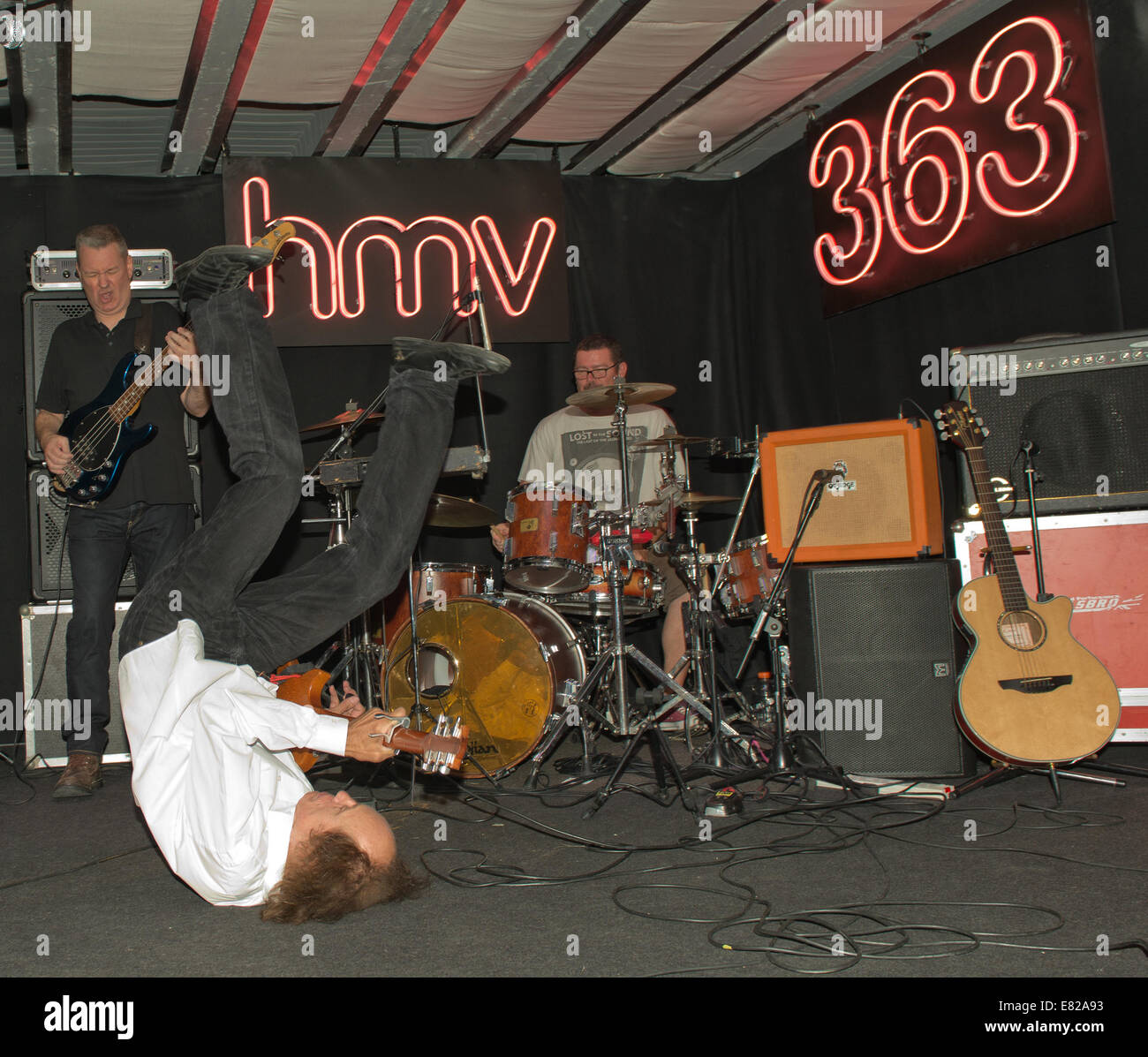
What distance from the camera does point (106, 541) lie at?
4.43 metres

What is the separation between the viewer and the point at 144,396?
173 inches

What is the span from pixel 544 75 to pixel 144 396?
242 cm

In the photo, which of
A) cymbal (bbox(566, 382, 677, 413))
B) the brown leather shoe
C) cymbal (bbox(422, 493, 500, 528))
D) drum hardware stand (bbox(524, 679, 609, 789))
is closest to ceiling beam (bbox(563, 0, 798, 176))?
→ cymbal (bbox(566, 382, 677, 413))

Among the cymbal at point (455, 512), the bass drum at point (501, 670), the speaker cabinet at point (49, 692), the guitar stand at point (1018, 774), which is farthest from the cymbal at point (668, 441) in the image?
the speaker cabinet at point (49, 692)

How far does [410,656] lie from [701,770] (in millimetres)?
1377

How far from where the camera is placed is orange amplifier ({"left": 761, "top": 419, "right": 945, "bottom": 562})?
13.4 ft

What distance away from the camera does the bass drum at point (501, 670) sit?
4324 mm

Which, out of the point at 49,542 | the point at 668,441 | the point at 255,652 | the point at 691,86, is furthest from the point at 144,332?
the point at 691,86

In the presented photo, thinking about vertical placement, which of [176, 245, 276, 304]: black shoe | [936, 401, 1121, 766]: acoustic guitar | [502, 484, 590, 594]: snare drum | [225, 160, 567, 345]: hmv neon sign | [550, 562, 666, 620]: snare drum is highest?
[225, 160, 567, 345]: hmv neon sign

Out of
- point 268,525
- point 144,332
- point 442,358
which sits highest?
point 144,332

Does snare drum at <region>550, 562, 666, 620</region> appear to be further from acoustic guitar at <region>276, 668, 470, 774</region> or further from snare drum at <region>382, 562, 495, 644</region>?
acoustic guitar at <region>276, 668, 470, 774</region>

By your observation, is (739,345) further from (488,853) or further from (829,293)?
(488,853)

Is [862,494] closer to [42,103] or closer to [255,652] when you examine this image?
[255,652]

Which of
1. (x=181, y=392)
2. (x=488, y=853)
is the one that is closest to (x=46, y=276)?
(x=181, y=392)
